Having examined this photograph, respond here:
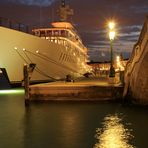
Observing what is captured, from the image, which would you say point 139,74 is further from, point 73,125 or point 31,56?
point 31,56

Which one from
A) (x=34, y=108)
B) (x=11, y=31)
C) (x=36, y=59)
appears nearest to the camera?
(x=34, y=108)

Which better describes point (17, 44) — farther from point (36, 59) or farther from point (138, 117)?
point (138, 117)

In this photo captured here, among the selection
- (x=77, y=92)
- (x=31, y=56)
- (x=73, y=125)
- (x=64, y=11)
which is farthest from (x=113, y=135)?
(x=64, y=11)

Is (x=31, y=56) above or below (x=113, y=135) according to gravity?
above

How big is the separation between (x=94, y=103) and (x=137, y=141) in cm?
1189

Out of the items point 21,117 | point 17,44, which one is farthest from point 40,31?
point 21,117

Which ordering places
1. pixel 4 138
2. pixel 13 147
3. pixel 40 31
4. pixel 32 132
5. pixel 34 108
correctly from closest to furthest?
1. pixel 13 147
2. pixel 4 138
3. pixel 32 132
4. pixel 34 108
5. pixel 40 31

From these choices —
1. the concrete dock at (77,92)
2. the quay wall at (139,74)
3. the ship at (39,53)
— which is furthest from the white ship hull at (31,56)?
the quay wall at (139,74)

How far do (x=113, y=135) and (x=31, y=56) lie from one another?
27.0m

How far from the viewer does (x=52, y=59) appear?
46.7 meters

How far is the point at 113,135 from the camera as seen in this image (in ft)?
51.2

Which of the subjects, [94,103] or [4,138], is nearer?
[4,138]

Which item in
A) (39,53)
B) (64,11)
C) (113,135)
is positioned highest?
(64,11)

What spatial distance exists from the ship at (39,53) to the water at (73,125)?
11.1m
